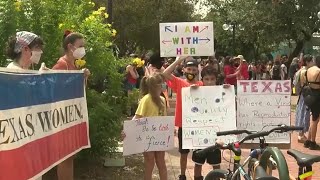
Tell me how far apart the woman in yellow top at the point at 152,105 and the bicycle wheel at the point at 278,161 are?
2.15m

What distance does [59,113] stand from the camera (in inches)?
188

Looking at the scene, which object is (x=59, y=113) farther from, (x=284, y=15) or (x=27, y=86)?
(x=284, y=15)

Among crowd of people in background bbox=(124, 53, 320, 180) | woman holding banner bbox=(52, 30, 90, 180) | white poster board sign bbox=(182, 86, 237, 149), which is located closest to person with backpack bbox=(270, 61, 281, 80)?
crowd of people in background bbox=(124, 53, 320, 180)

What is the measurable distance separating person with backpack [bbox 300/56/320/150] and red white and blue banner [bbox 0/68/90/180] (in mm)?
5489

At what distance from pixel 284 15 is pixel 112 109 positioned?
54.7ft

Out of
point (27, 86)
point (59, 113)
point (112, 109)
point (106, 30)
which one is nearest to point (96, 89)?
point (112, 109)

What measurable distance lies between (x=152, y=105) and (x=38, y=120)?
1.93m

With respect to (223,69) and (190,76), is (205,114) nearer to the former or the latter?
(190,76)

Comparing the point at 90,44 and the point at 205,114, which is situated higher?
the point at 90,44

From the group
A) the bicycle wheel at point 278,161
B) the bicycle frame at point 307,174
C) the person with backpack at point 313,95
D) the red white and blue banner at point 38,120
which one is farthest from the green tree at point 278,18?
the bicycle frame at point 307,174

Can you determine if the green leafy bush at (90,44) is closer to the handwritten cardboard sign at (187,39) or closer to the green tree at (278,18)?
the handwritten cardboard sign at (187,39)

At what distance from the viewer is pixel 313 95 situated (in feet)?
32.3

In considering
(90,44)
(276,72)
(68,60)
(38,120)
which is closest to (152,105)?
(68,60)

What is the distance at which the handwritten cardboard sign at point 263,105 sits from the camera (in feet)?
19.2
